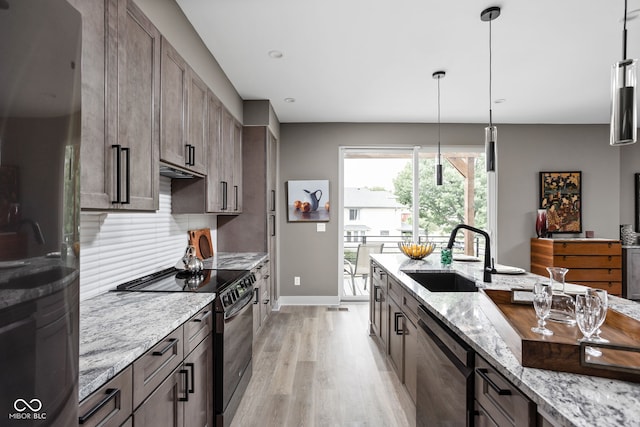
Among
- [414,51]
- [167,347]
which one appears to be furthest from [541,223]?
[167,347]

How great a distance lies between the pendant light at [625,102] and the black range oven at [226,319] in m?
1.93

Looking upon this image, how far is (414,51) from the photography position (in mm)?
2924

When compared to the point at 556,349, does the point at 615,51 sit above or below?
above

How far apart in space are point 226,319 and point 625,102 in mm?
2038

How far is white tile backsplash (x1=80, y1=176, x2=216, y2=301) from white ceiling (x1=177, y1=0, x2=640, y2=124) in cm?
137

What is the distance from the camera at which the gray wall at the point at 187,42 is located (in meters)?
1.96

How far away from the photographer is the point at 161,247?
273 cm

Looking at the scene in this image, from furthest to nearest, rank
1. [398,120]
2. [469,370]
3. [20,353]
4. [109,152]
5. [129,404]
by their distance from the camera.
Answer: [398,120] → [109,152] → [469,370] → [129,404] → [20,353]

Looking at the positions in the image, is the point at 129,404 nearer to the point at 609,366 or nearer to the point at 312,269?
the point at 609,366

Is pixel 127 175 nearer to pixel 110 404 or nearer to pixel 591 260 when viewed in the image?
pixel 110 404

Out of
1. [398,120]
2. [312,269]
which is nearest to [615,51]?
[398,120]

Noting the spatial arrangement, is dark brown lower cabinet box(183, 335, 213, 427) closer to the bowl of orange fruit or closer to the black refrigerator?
the black refrigerator

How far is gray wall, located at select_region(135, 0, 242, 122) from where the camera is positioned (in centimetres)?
196

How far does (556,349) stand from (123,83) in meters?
1.92
